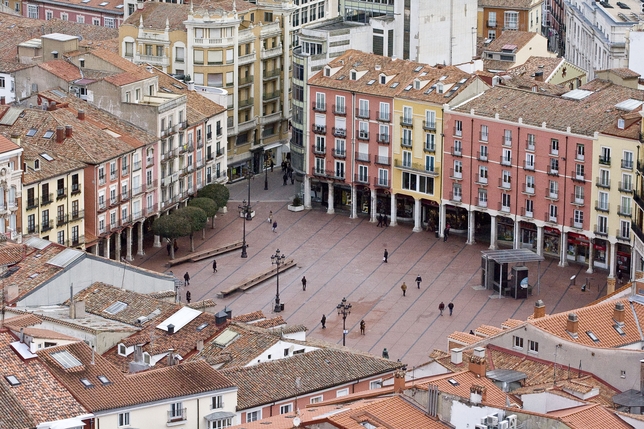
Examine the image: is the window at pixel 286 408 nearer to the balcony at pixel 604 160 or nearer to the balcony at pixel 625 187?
the balcony at pixel 625 187

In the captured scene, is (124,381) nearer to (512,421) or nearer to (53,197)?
(512,421)

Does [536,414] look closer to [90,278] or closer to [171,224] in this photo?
[90,278]

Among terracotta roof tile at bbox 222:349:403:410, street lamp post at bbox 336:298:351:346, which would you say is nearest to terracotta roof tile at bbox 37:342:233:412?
terracotta roof tile at bbox 222:349:403:410

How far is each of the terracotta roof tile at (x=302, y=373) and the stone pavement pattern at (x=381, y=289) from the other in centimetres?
2597

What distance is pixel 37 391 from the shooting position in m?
122

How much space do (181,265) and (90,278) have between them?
35.3m

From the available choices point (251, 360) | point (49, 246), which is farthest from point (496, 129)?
point (251, 360)

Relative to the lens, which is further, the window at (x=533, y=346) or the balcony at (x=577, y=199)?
the balcony at (x=577, y=199)

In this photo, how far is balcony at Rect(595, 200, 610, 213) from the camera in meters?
191

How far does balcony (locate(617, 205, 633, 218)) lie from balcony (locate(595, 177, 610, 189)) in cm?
220

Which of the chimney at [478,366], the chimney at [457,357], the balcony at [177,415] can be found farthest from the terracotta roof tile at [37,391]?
the chimney at [457,357]

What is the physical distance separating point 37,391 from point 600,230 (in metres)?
81.7

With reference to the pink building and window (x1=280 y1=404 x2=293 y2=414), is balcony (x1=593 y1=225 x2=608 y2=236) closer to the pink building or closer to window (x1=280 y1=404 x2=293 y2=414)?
the pink building

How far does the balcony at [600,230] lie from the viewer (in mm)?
191875
